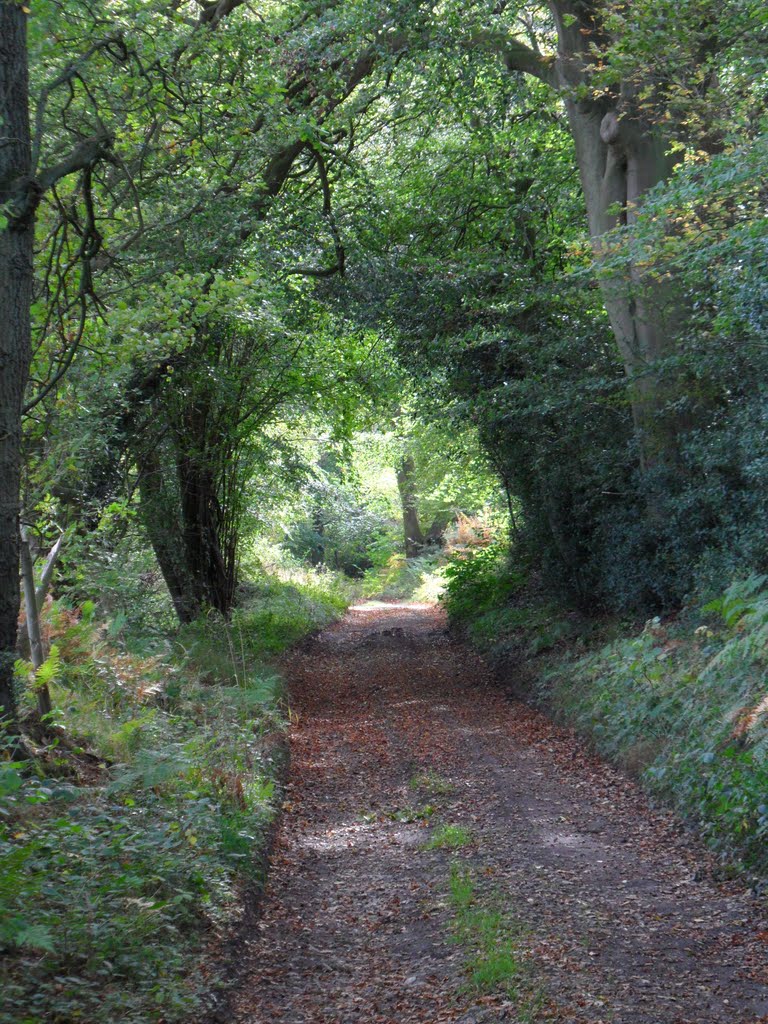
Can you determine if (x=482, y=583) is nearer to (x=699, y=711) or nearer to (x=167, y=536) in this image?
(x=167, y=536)

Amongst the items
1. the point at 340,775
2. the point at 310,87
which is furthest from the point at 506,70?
the point at 340,775

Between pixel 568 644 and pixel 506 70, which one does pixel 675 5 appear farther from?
pixel 568 644

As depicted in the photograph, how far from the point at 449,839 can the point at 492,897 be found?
1.30m

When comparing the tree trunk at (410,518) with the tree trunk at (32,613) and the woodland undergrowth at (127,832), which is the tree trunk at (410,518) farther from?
the tree trunk at (32,613)

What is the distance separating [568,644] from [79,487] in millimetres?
7140

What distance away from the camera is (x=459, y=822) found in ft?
25.5

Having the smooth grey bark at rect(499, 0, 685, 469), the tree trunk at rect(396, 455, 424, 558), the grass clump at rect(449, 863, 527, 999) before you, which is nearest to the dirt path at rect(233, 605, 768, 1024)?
the grass clump at rect(449, 863, 527, 999)

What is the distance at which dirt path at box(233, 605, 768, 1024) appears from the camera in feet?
15.5

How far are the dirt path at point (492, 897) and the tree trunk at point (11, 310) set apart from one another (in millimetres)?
2652

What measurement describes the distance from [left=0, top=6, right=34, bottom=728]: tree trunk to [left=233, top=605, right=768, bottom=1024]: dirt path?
8.70 feet

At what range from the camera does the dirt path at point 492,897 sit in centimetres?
471

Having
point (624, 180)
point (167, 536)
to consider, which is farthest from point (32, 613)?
point (624, 180)

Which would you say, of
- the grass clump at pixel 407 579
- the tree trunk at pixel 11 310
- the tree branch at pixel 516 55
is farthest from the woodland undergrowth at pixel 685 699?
the grass clump at pixel 407 579

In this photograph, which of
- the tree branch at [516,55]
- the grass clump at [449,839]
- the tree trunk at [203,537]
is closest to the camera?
the grass clump at [449,839]
